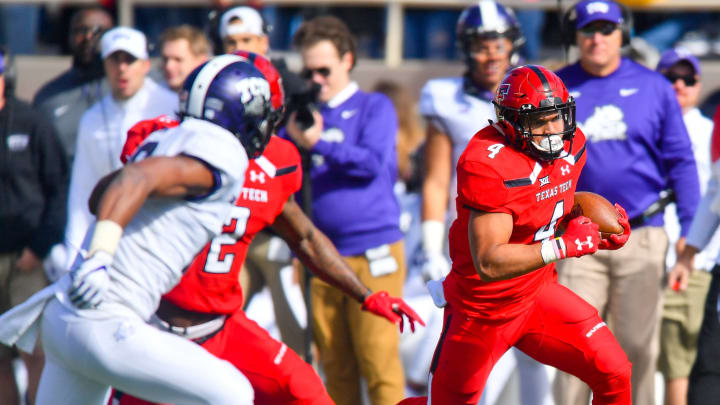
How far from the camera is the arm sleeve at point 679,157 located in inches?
197

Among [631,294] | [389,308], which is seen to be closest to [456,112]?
[631,294]

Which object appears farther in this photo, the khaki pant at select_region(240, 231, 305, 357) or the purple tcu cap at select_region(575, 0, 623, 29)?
the khaki pant at select_region(240, 231, 305, 357)

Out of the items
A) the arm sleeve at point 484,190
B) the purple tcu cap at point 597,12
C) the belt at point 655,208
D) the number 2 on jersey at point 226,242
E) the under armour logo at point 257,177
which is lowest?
the belt at point 655,208

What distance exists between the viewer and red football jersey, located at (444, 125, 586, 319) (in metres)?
3.79

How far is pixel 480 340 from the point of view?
160 inches

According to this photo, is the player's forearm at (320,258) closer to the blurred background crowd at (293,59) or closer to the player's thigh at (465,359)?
the player's thigh at (465,359)

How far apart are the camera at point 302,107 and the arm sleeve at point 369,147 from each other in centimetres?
10

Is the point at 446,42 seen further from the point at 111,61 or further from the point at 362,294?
the point at 362,294

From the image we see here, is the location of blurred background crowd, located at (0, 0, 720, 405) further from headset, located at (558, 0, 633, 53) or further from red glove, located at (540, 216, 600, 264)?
red glove, located at (540, 216, 600, 264)

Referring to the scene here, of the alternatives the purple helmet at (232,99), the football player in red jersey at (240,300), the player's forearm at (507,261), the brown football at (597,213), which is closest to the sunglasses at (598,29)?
the brown football at (597,213)

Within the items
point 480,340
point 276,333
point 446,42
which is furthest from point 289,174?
point 446,42

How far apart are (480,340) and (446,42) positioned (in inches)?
178

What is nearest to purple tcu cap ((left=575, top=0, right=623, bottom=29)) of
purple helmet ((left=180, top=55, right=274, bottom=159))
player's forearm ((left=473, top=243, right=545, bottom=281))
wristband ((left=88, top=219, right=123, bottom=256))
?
player's forearm ((left=473, top=243, right=545, bottom=281))

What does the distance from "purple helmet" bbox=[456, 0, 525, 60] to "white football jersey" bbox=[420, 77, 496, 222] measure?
193 millimetres
